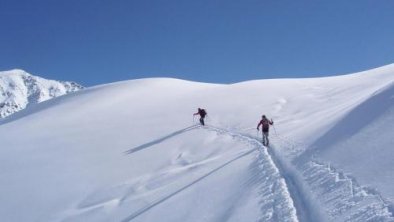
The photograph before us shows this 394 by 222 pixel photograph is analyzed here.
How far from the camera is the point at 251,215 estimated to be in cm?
1299

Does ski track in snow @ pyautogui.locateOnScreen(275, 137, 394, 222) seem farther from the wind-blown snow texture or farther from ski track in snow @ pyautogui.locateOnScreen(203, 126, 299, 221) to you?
ski track in snow @ pyautogui.locateOnScreen(203, 126, 299, 221)

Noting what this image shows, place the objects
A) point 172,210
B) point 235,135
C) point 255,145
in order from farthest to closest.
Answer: point 235,135 < point 255,145 < point 172,210

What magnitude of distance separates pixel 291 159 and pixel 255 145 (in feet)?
15.3

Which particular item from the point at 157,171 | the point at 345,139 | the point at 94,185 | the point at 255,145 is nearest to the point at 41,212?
the point at 94,185

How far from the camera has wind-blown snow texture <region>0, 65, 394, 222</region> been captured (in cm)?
1312

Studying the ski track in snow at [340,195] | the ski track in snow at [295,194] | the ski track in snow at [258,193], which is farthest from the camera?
the ski track in snow at [258,193]

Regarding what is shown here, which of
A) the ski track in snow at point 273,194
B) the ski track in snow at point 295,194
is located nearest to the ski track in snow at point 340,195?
the ski track in snow at point 295,194

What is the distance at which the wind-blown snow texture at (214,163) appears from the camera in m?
13.1

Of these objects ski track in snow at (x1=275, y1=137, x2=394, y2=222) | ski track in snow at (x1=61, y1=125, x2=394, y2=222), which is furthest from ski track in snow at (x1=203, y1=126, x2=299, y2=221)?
ski track in snow at (x1=275, y1=137, x2=394, y2=222)

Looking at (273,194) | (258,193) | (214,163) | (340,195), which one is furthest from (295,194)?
(214,163)

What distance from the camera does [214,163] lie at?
19.8 meters

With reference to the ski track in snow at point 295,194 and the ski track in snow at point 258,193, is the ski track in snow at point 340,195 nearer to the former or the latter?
the ski track in snow at point 295,194

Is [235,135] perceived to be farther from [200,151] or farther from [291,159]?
[291,159]

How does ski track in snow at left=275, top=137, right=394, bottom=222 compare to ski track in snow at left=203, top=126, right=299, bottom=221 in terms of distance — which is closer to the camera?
ski track in snow at left=275, top=137, right=394, bottom=222
